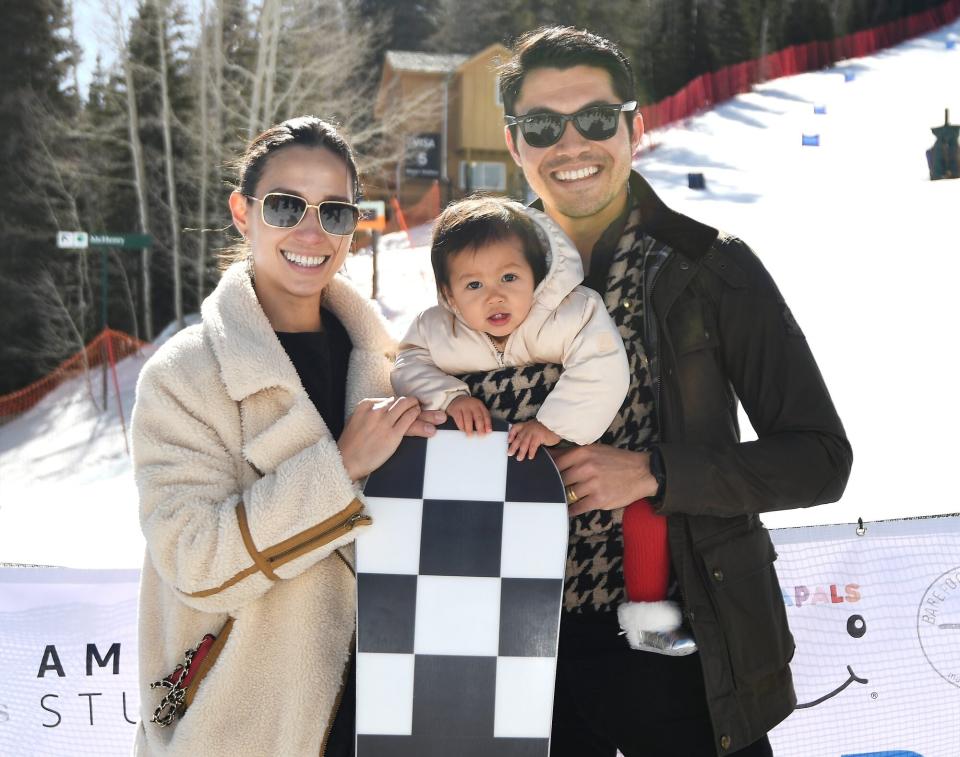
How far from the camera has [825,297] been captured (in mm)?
12211

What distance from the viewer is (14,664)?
3.22 m

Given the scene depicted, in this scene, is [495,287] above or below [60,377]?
above

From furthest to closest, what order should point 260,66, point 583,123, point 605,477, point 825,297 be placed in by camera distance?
1. point 260,66
2. point 825,297
3. point 583,123
4. point 605,477

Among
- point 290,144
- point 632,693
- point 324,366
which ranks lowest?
point 632,693

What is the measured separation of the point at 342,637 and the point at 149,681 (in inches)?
15.9

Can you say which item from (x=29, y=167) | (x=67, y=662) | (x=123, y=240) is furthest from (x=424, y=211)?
(x=67, y=662)

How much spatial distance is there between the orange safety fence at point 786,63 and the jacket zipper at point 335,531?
3401 centimetres

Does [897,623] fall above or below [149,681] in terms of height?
below

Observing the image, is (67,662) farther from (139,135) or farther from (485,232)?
(139,135)

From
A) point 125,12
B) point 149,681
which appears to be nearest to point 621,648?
point 149,681

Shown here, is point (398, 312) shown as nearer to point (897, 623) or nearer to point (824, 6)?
point (897, 623)

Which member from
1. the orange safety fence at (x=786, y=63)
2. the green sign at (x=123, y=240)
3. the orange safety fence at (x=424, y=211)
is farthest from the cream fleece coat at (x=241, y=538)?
the orange safety fence at (x=786, y=63)

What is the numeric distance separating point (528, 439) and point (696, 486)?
350 millimetres

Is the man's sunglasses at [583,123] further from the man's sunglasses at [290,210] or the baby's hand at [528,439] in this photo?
the baby's hand at [528,439]
